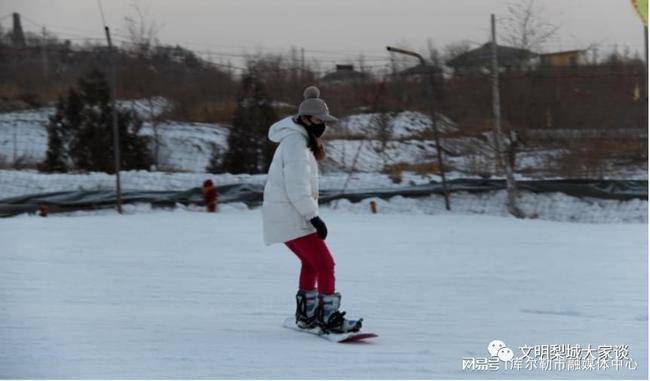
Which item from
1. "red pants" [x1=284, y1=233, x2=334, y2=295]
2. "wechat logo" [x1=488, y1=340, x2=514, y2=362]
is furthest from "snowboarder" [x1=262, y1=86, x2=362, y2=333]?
"wechat logo" [x1=488, y1=340, x2=514, y2=362]

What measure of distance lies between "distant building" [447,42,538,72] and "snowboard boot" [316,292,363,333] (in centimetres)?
999

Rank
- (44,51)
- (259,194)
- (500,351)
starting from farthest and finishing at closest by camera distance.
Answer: (44,51) → (259,194) → (500,351)

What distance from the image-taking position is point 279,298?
6816mm

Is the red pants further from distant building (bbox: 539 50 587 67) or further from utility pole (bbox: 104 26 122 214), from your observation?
distant building (bbox: 539 50 587 67)

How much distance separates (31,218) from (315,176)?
25.3ft

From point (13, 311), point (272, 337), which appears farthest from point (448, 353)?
point (13, 311)

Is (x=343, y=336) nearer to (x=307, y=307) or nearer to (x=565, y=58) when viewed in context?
(x=307, y=307)

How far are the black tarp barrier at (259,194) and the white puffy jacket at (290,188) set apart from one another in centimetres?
821

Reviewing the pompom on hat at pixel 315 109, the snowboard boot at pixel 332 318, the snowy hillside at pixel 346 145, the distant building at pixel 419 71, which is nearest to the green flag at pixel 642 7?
the pompom on hat at pixel 315 109

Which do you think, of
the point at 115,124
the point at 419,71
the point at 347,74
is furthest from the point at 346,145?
the point at 115,124

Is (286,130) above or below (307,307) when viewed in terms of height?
above

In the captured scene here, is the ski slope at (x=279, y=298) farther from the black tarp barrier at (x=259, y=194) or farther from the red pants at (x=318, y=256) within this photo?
the black tarp barrier at (x=259, y=194)

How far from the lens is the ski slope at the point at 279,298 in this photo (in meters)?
4.80

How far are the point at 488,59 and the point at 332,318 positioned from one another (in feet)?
36.0
